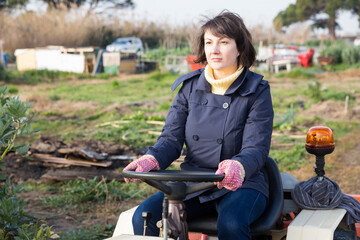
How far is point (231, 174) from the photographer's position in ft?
6.06

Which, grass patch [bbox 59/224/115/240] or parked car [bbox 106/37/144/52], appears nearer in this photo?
grass patch [bbox 59/224/115/240]

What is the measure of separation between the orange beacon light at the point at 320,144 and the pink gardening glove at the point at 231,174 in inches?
23.1

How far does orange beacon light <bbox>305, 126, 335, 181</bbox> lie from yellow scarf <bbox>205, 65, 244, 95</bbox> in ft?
1.56

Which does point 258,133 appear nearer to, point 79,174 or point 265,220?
point 265,220

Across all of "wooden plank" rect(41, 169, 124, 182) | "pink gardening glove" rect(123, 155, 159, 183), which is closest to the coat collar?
"pink gardening glove" rect(123, 155, 159, 183)

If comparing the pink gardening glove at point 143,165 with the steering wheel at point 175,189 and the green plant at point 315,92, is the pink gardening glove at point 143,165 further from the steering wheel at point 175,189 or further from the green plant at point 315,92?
the green plant at point 315,92

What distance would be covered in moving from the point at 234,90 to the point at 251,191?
0.49 m

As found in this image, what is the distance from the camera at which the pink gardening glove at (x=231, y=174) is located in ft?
6.03

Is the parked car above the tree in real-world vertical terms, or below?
below

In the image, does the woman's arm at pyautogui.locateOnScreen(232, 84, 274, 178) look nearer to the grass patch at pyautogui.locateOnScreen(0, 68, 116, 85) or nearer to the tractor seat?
the tractor seat

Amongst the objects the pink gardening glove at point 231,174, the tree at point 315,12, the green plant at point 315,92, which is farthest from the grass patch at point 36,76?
the tree at point 315,12

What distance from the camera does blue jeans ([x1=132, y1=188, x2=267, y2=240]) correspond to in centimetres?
199

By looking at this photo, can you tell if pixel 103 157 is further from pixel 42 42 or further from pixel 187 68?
pixel 42 42

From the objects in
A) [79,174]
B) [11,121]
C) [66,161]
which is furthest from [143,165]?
[66,161]
